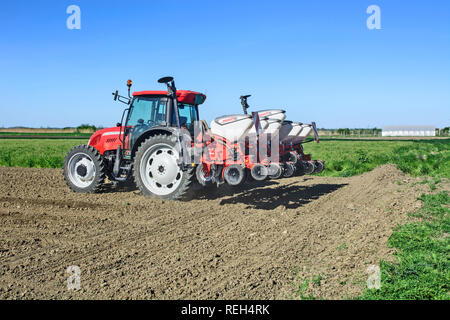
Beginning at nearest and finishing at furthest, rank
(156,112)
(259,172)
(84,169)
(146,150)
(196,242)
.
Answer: (196,242) < (259,172) < (146,150) < (156,112) < (84,169)

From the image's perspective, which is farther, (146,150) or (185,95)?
(185,95)

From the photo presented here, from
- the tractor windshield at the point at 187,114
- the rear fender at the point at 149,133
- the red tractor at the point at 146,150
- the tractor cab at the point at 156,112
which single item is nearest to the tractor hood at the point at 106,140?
the red tractor at the point at 146,150

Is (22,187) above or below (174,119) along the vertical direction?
below

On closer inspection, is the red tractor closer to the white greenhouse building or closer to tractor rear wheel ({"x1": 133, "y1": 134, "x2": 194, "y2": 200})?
tractor rear wheel ({"x1": 133, "y1": 134, "x2": 194, "y2": 200})

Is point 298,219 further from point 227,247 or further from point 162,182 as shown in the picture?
point 162,182

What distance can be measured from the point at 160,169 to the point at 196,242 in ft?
9.31

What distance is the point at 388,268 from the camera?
13.2 ft

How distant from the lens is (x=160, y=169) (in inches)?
306

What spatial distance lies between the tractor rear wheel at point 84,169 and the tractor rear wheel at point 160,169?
1.12 meters

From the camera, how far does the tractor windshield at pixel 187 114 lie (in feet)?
27.0

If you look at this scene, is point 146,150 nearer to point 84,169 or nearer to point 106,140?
point 106,140

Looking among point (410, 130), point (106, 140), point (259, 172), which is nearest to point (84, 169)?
point (106, 140)
